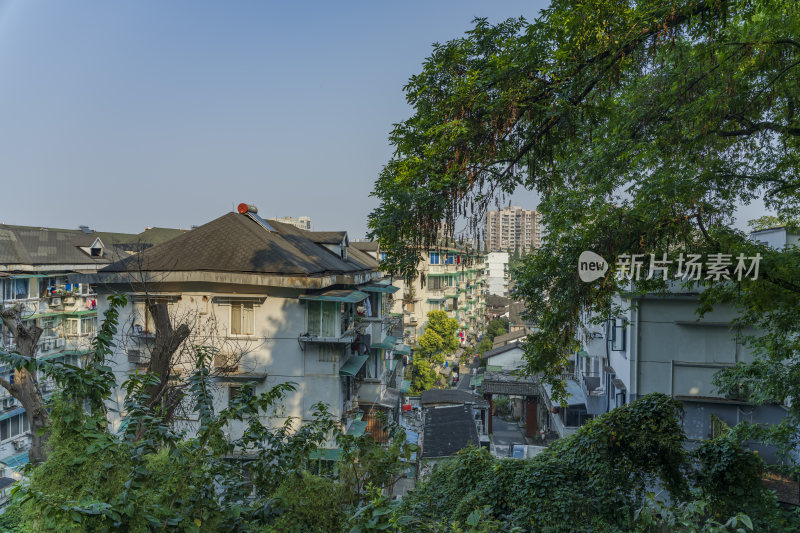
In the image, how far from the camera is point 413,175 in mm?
5758

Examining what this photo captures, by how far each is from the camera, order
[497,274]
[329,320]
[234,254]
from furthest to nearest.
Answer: [497,274] → [234,254] → [329,320]

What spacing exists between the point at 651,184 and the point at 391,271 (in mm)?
4060

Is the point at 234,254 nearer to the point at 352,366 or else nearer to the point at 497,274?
the point at 352,366

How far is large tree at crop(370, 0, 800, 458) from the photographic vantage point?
5.38 m

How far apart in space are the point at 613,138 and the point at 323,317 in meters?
8.27

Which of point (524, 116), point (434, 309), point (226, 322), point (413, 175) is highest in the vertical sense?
point (524, 116)

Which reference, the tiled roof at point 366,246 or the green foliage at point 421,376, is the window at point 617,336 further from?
the green foliage at point 421,376

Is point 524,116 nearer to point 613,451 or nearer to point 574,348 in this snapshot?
point 574,348

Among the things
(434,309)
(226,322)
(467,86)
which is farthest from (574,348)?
(434,309)

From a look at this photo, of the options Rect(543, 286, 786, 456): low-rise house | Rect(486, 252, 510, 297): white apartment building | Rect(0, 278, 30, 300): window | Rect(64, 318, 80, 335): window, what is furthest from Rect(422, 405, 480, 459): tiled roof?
Rect(486, 252, 510, 297): white apartment building

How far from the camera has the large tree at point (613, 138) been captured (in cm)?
538

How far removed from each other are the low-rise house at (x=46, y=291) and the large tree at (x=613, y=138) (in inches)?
674

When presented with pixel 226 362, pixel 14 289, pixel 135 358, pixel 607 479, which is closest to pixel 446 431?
pixel 226 362

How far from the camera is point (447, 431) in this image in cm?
1997
